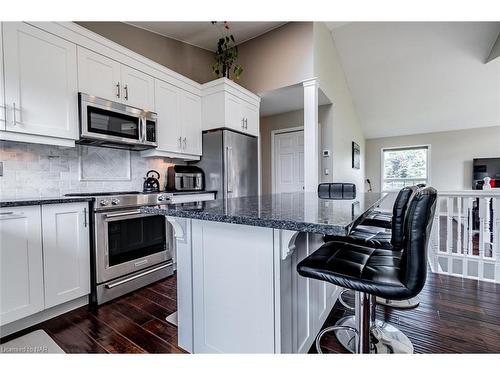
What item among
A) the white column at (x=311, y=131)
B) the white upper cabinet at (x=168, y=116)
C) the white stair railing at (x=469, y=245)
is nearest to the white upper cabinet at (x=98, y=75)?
the white upper cabinet at (x=168, y=116)

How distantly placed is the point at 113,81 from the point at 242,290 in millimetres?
2282

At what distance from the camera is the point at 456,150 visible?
6684 mm

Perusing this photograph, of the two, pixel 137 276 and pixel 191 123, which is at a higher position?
pixel 191 123

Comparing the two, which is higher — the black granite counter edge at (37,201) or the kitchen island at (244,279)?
the black granite counter edge at (37,201)

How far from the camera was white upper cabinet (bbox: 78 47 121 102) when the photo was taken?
6.81ft

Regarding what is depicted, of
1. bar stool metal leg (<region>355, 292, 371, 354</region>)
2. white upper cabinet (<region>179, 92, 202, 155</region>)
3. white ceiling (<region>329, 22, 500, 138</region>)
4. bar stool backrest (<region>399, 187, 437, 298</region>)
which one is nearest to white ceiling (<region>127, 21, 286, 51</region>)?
white upper cabinet (<region>179, 92, 202, 155</region>)

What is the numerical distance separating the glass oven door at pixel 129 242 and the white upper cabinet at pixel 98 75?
1.12 metres

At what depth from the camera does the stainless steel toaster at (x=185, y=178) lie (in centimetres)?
302

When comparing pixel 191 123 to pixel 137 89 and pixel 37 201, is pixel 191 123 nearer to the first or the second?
pixel 137 89

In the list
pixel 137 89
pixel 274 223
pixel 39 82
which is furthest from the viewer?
pixel 137 89

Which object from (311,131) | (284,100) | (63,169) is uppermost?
(284,100)

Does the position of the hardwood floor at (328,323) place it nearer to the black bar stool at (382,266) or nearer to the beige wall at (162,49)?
the black bar stool at (382,266)

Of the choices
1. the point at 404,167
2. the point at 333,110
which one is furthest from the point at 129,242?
the point at 404,167

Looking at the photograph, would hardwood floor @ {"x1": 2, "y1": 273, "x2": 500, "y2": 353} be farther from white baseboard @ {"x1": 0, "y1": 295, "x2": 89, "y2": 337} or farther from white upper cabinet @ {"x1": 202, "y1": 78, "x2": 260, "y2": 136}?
white upper cabinet @ {"x1": 202, "y1": 78, "x2": 260, "y2": 136}
